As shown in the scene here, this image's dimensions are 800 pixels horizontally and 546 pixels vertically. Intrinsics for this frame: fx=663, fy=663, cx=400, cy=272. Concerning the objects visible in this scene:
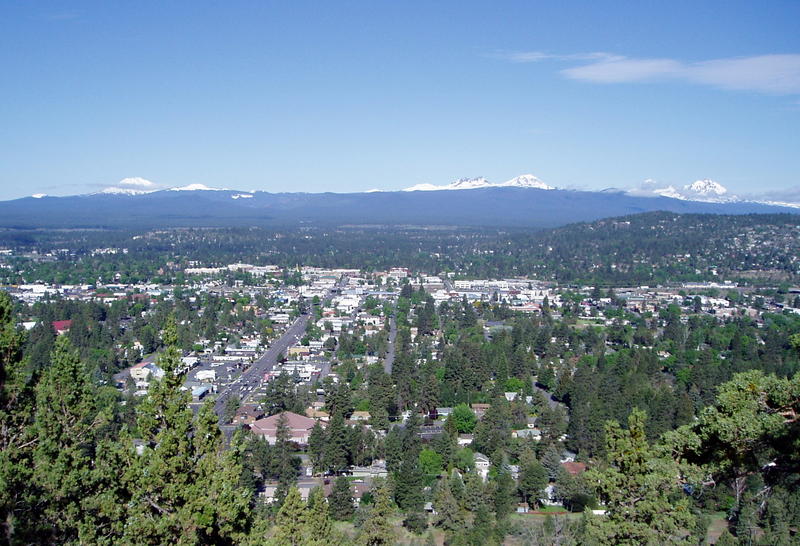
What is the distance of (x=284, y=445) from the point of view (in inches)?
579

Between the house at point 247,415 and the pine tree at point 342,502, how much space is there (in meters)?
6.05

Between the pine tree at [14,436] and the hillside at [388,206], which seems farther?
the hillside at [388,206]

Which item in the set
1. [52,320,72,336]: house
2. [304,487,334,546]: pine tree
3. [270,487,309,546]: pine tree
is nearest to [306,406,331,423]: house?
[304,487,334,546]: pine tree

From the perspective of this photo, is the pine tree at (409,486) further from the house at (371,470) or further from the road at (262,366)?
the road at (262,366)

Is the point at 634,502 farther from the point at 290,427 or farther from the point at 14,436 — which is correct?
the point at 290,427

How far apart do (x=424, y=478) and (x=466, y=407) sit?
15.6 ft

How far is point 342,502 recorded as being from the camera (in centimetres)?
1209

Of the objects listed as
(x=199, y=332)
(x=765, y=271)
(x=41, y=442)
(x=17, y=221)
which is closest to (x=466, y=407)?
(x=41, y=442)

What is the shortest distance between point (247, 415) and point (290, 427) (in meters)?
2.36

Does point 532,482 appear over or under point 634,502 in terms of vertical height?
under

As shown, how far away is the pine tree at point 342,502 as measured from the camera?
12039mm

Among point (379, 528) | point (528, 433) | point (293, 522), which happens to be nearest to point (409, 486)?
point (379, 528)

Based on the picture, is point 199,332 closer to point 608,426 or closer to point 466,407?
point 466,407

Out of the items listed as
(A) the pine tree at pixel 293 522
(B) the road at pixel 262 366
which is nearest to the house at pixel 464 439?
(B) the road at pixel 262 366
